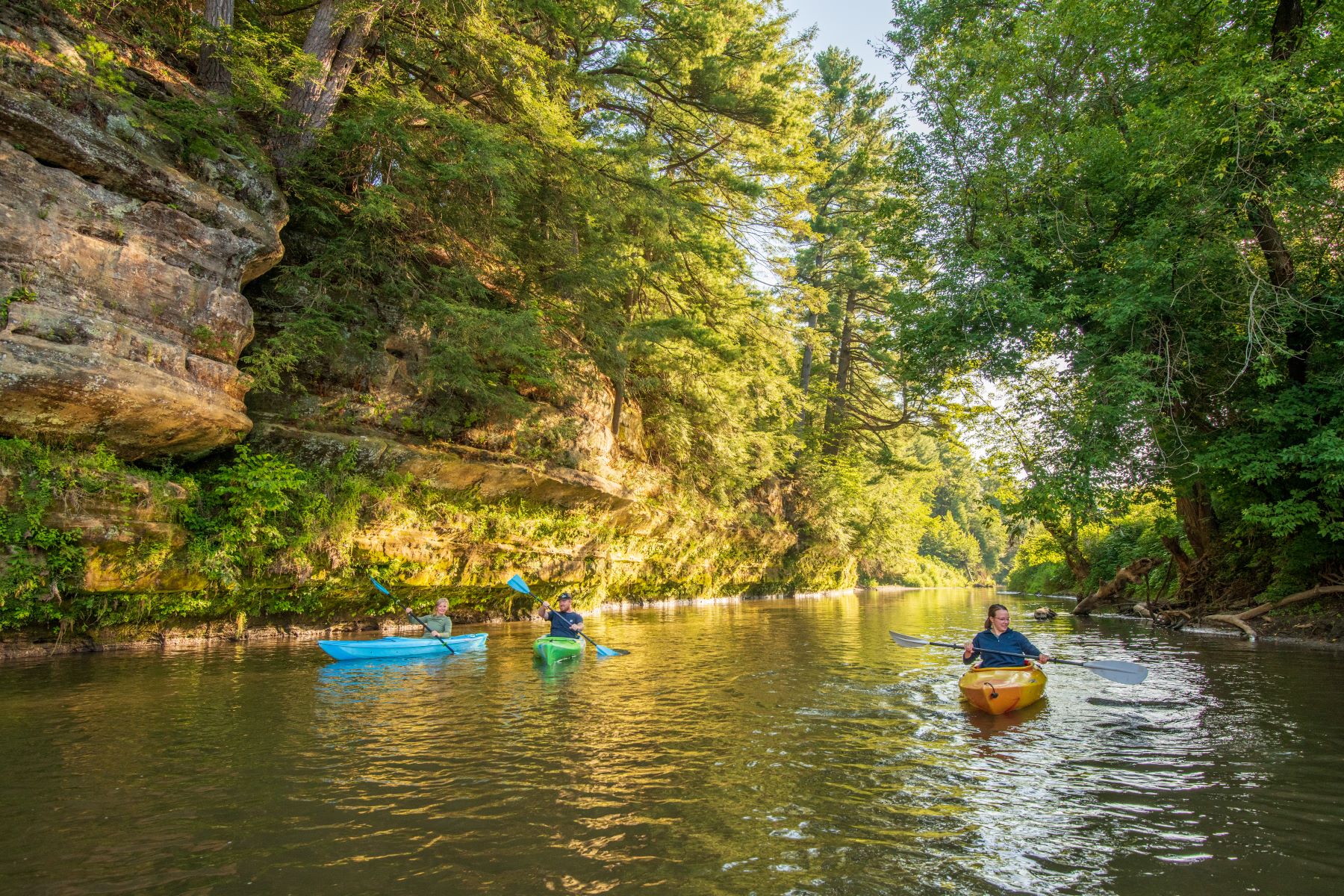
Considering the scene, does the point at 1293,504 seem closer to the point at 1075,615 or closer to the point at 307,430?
the point at 1075,615

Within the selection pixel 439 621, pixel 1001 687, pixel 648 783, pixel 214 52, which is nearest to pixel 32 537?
pixel 439 621

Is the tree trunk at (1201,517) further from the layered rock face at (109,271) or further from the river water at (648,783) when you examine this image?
the layered rock face at (109,271)

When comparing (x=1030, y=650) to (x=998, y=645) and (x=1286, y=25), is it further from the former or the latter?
(x=1286, y=25)

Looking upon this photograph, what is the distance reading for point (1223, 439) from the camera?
12547mm

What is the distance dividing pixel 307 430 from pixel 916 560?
56314mm

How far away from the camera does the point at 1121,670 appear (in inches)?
340

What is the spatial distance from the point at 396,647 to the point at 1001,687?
341 inches

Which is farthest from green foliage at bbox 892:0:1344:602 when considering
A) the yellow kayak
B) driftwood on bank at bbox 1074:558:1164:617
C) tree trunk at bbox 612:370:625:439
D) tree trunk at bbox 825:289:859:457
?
tree trunk at bbox 825:289:859:457

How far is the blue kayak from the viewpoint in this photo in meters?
10.3

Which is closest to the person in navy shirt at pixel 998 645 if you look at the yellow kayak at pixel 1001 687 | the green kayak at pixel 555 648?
the yellow kayak at pixel 1001 687

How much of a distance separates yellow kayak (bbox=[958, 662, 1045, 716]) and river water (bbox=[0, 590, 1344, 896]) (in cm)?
27

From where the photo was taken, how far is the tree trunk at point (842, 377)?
99.9 feet

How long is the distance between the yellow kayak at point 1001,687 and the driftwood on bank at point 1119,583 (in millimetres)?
16365

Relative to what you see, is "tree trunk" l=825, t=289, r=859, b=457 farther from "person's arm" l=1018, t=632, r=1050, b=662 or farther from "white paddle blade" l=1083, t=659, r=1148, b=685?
"person's arm" l=1018, t=632, r=1050, b=662
